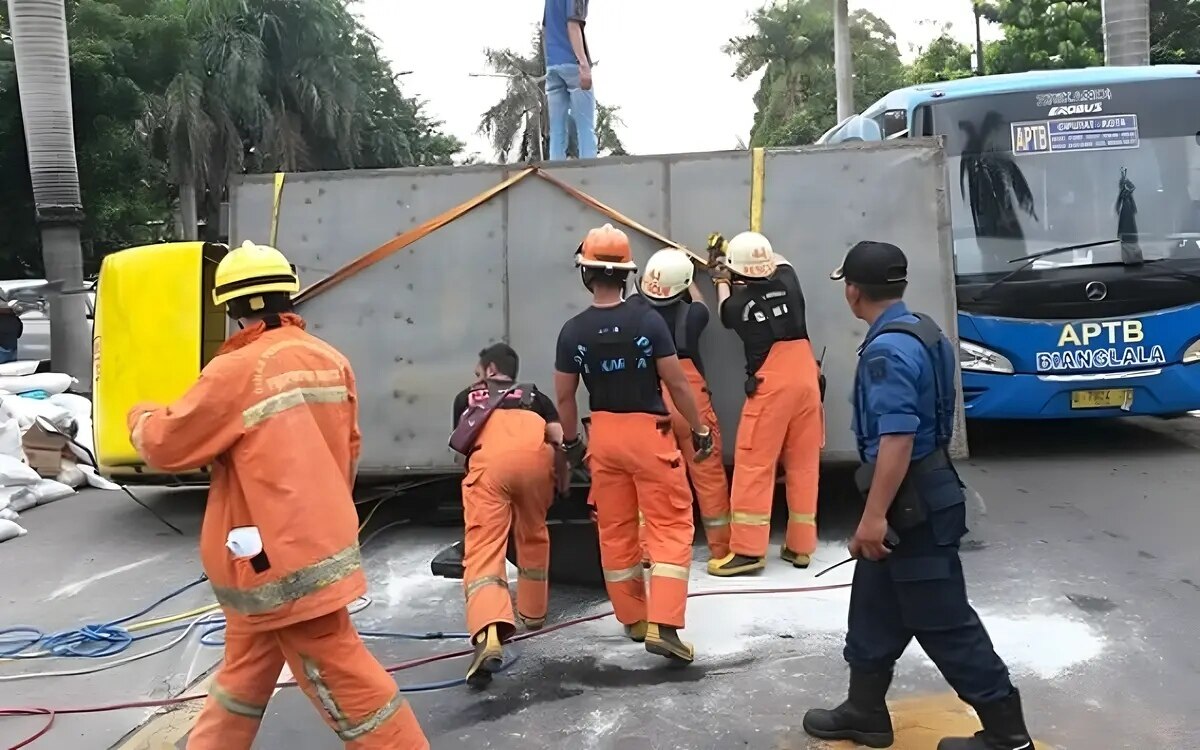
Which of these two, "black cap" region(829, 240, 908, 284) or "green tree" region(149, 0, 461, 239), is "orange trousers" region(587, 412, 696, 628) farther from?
"green tree" region(149, 0, 461, 239)

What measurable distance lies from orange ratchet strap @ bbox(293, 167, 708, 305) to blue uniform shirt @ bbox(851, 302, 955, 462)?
10.6 feet

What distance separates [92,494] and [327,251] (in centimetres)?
356

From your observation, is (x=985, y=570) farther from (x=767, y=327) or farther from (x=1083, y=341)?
(x=1083, y=341)

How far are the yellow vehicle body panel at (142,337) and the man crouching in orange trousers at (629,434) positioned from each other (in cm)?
344

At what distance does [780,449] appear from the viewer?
18.8ft

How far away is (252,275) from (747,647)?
106 inches

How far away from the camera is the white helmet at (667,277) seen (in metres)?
5.84

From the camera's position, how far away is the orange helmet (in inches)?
181

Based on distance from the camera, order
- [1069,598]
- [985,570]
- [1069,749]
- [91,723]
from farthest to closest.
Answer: [985,570], [1069,598], [91,723], [1069,749]

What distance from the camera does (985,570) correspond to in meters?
5.53

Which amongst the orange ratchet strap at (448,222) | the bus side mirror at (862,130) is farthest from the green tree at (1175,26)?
the orange ratchet strap at (448,222)

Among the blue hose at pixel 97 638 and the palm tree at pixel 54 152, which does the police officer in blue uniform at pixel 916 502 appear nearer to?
the blue hose at pixel 97 638

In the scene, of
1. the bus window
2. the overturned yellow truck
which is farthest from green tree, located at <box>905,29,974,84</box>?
the overturned yellow truck

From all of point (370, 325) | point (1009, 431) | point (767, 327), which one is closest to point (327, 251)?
point (370, 325)
